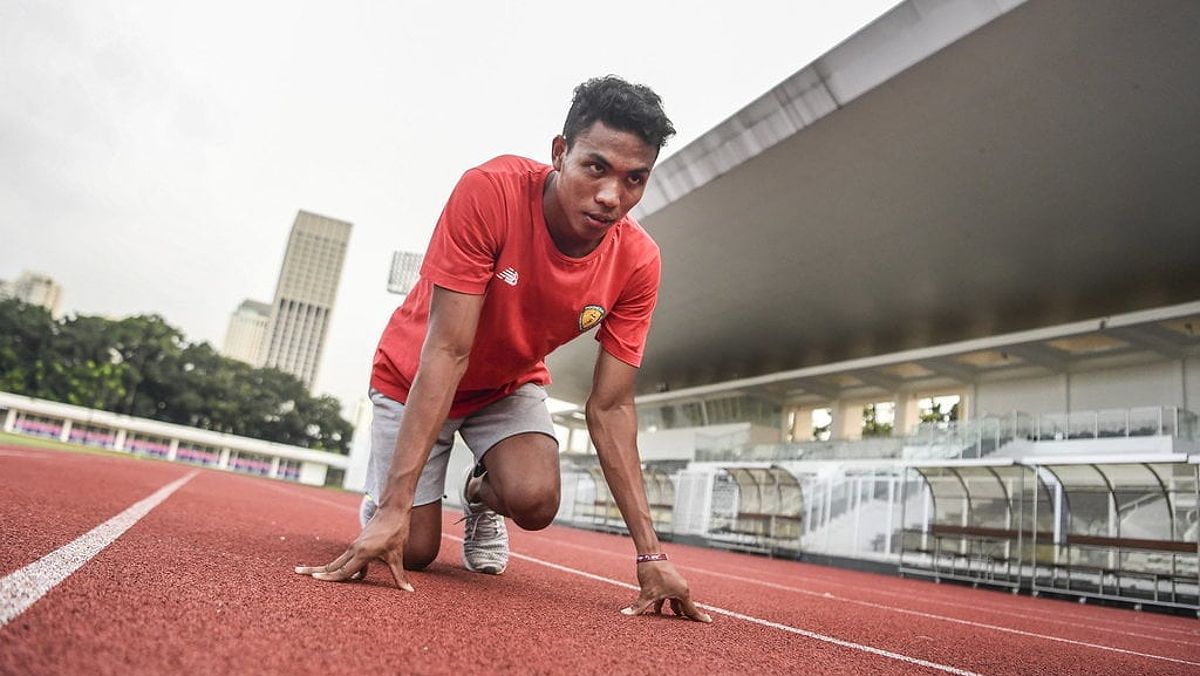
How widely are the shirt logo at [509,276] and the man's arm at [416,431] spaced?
12cm

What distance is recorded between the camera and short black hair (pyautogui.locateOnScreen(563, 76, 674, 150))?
95.9 inches

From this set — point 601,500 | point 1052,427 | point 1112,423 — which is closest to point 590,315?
point 1112,423

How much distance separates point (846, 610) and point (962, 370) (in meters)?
22.9

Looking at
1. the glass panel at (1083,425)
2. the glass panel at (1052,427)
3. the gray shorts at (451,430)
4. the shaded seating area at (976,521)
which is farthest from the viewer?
the glass panel at (1052,427)

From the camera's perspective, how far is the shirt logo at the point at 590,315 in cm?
295

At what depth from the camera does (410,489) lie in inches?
94.2

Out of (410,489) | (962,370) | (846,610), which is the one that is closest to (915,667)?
(410,489)

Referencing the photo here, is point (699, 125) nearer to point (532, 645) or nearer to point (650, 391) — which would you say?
point (532, 645)

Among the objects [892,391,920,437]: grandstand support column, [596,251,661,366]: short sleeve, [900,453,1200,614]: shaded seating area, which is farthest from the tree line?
[596,251,661,366]: short sleeve

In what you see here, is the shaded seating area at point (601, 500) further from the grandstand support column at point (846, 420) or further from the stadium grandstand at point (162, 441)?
the stadium grandstand at point (162, 441)

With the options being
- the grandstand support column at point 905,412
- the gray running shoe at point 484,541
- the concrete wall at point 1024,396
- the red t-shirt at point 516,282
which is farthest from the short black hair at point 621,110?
the grandstand support column at point 905,412

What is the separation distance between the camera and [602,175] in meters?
2.48

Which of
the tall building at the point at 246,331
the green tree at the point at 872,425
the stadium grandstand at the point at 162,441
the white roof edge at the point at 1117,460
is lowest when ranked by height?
the stadium grandstand at the point at 162,441

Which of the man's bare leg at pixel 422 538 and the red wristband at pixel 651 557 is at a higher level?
the red wristband at pixel 651 557
